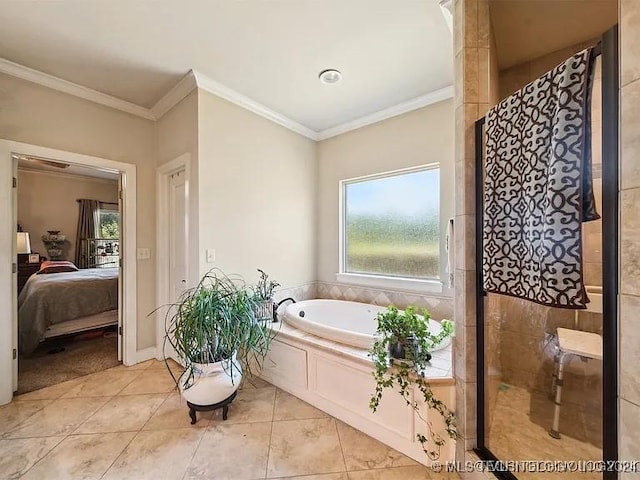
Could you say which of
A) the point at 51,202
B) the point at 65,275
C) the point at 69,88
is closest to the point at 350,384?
the point at 69,88

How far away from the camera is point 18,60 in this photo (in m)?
2.05

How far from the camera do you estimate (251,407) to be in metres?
2.02

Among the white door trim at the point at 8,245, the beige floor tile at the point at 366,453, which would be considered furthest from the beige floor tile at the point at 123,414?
the beige floor tile at the point at 366,453

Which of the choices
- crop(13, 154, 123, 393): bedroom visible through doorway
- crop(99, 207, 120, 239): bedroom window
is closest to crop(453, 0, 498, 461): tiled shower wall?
crop(13, 154, 123, 393): bedroom visible through doorway

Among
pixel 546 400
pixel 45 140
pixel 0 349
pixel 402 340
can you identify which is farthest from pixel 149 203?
pixel 546 400

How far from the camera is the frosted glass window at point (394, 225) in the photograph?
270 centimetres

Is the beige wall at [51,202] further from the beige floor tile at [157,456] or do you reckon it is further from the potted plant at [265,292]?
the beige floor tile at [157,456]

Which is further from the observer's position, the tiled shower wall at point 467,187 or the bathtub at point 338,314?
the bathtub at point 338,314

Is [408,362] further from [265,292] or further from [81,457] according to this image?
[81,457]

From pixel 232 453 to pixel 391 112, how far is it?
3154 mm

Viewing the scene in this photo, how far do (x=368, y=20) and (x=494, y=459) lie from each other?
8.49ft

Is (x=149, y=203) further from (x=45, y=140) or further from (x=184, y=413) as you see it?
(x=184, y=413)

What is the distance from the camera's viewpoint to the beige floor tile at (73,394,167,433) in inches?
71.2

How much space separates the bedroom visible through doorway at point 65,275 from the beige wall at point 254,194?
1.15 metres
